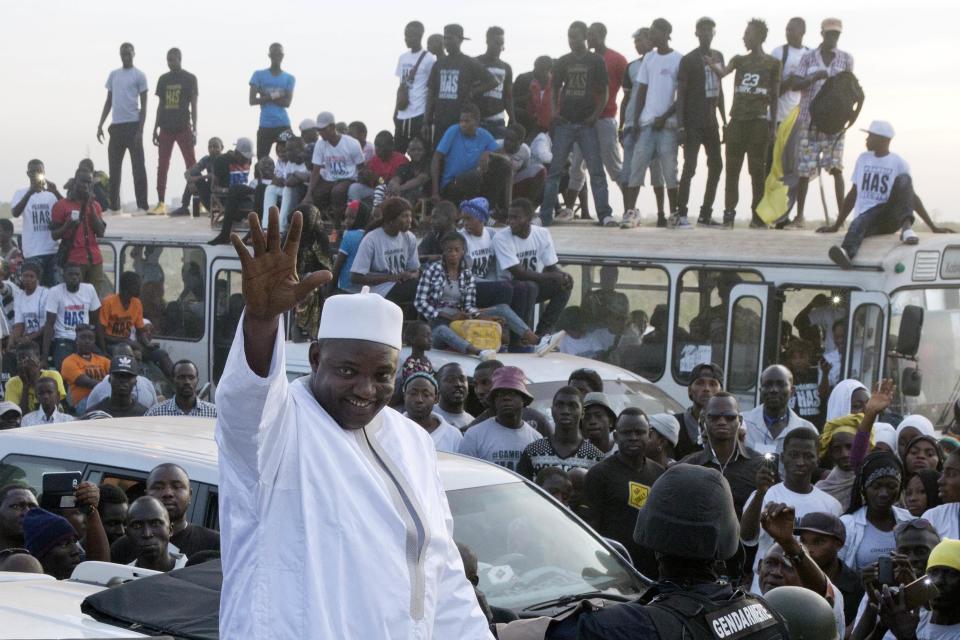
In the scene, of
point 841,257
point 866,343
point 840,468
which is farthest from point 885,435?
point 841,257

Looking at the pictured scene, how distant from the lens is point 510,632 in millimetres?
3492

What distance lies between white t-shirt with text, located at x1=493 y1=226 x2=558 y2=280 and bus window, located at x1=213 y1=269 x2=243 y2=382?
4420 millimetres

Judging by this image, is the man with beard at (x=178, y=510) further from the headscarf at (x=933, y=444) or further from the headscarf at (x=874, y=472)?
the headscarf at (x=933, y=444)

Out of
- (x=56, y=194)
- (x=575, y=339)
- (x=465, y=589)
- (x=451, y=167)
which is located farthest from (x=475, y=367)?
(x=56, y=194)

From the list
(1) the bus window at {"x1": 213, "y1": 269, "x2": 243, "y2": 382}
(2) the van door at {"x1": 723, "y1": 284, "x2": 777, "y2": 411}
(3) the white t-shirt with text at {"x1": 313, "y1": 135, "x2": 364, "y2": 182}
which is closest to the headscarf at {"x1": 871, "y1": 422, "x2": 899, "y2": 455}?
(2) the van door at {"x1": 723, "y1": 284, "x2": 777, "y2": 411}

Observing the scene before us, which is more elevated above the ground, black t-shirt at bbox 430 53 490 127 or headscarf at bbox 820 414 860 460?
black t-shirt at bbox 430 53 490 127

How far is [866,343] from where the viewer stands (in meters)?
11.4

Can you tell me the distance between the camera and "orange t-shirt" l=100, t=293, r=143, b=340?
14.6 meters

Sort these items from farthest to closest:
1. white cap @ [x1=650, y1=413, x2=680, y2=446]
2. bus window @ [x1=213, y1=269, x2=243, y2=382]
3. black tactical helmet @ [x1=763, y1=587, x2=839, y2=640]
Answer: bus window @ [x1=213, y1=269, x2=243, y2=382] < white cap @ [x1=650, y1=413, x2=680, y2=446] < black tactical helmet @ [x1=763, y1=587, x2=839, y2=640]

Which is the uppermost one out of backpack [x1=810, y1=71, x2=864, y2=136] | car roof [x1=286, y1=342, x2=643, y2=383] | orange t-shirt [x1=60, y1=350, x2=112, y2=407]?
backpack [x1=810, y1=71, x2=864, y2=136]

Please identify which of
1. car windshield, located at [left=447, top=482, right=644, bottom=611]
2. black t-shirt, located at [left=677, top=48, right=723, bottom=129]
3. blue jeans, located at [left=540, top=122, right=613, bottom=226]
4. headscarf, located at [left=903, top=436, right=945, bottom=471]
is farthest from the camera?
blue jeans, located at [left=540, top=122, right=613, bottom=226]

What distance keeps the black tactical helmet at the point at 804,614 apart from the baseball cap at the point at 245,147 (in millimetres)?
13843

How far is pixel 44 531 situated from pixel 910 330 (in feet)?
23.8

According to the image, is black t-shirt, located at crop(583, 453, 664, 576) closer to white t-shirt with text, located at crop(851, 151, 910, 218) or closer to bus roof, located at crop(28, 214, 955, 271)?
bus roof, located at crop(28, 214, 955, 271)
